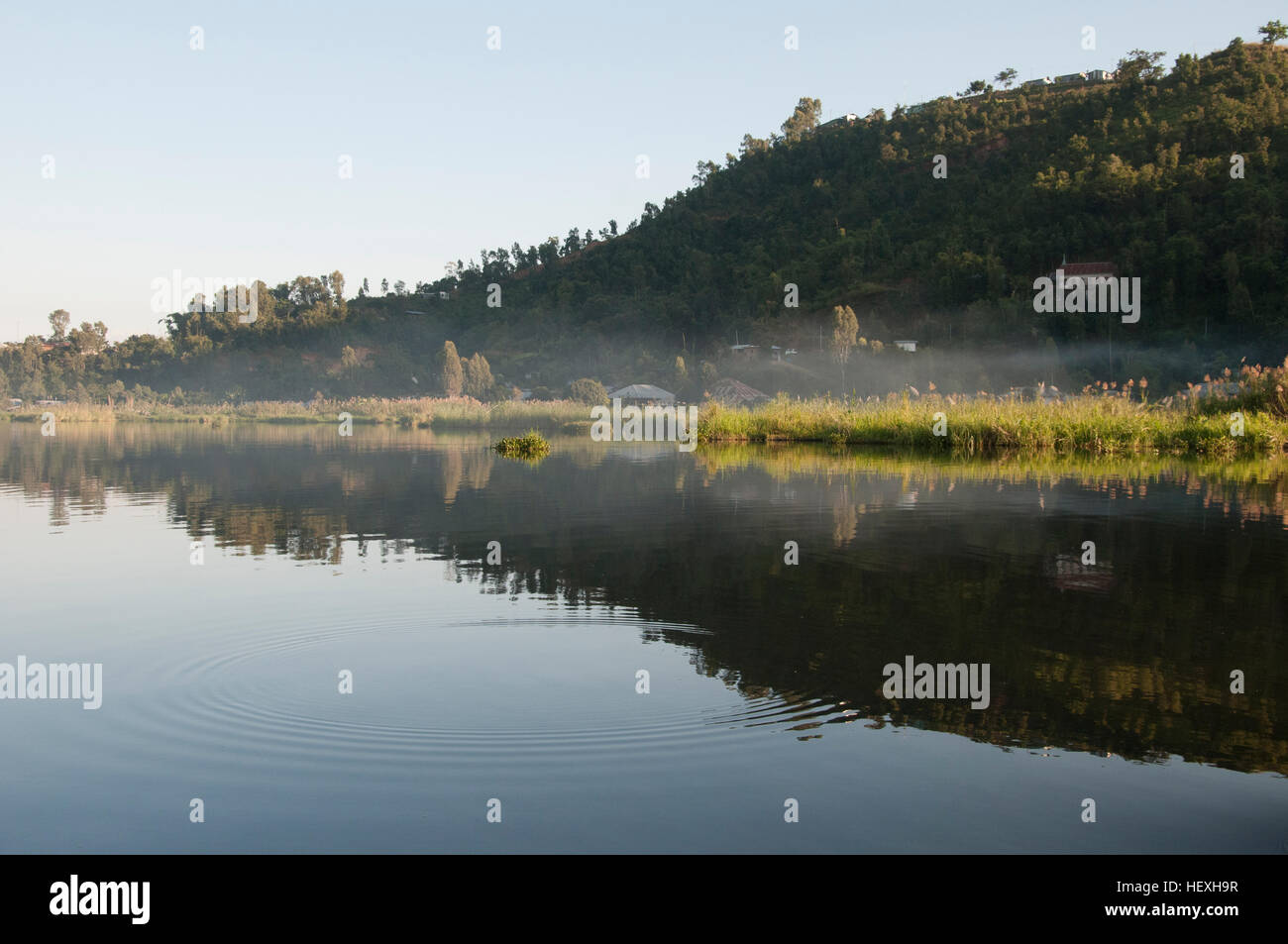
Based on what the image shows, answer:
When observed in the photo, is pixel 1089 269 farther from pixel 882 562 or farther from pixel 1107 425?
pixel 882 562

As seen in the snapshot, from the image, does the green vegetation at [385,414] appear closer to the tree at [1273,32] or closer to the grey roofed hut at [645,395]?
the grey roofed hut at [645,395]

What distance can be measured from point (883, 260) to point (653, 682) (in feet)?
313

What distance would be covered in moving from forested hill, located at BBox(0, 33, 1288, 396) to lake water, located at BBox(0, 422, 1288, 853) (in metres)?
55.1

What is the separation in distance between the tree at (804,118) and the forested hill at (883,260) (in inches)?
18.5

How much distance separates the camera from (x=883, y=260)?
9681 cm

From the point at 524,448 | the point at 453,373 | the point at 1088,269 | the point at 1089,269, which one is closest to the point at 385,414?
the point at 453,373

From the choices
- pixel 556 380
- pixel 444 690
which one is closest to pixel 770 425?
pixel 444 690

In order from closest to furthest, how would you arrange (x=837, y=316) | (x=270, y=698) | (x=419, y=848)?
(x=419, y=848), (x=270, y=698), (x=837, y=316)

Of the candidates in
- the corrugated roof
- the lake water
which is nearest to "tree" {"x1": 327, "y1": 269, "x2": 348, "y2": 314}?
the corrugated roof

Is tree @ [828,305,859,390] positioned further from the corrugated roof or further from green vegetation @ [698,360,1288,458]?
green vegetation @ [698,360,1288,458]

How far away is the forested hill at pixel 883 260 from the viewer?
2783 inches
